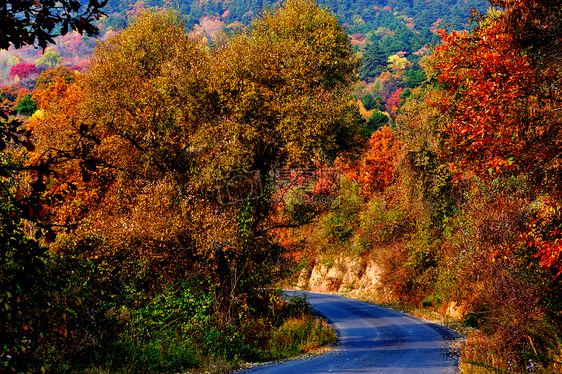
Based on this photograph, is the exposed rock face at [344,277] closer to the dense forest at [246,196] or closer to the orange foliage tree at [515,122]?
the dense forest at [246,196]

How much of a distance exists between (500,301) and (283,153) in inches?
435

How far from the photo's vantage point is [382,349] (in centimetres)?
1883

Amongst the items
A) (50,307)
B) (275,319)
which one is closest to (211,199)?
(275,319)

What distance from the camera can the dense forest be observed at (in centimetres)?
1029

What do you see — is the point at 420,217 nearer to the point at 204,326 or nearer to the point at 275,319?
the point at 275,319

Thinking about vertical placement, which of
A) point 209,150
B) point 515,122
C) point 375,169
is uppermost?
point 375,169

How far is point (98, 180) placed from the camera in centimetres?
2419

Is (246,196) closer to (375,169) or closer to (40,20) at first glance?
(40,20)

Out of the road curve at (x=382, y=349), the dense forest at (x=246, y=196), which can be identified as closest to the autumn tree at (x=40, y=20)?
the dense forest at (x=246, y=196)

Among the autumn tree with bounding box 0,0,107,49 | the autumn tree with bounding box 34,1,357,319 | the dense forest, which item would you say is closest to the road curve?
the dense forest

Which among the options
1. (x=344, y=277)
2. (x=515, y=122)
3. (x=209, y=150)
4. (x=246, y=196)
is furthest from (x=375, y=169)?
(x=515, y=122)

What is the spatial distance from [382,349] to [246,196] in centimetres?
863

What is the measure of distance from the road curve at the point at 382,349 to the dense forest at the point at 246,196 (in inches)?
59.4

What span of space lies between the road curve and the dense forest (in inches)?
59.4
